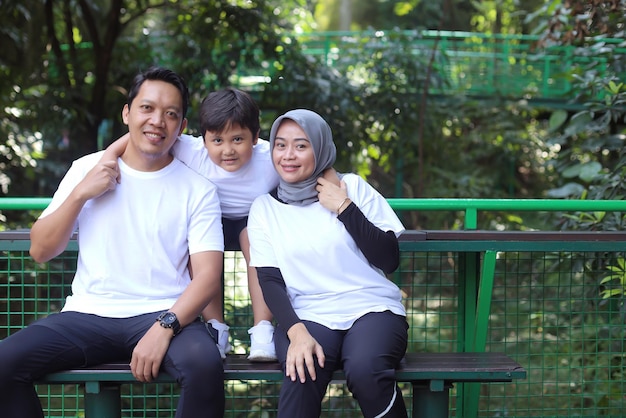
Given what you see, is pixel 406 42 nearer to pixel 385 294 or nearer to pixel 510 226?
pixel 510 226

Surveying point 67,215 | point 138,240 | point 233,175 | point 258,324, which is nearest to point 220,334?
point 258,324

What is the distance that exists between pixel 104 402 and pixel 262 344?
655 millimetres

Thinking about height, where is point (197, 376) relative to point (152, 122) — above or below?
below

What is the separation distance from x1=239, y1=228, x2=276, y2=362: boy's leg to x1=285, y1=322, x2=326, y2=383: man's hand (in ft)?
0.54

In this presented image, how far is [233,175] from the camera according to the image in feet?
10.7

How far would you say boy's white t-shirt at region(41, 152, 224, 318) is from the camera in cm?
301

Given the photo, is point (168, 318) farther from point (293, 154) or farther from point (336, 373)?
point (293, 154)

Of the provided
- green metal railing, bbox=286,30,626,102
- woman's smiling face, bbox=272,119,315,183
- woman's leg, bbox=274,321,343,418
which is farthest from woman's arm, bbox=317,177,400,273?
green metal railing, bbox=286,30,626,102

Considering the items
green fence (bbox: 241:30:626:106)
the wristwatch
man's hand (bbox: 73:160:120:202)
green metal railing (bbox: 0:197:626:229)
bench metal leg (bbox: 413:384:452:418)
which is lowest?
bench metal leg (bbox: 413:384:452:418)

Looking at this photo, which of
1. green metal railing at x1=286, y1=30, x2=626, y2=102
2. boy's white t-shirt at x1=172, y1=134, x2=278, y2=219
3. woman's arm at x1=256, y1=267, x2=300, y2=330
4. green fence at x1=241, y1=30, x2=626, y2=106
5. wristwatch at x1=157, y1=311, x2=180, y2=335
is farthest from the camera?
green metal railing at x1=286, y1=30, x2=626, y2=102

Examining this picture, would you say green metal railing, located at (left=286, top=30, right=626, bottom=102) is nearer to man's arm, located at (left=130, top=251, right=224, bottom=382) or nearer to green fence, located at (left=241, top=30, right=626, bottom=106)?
green fence, located at (left=241, top=30, right=626, bottom=106)

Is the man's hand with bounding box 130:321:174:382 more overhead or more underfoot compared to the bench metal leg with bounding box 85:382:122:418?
more overhead

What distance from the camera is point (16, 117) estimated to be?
7668mm

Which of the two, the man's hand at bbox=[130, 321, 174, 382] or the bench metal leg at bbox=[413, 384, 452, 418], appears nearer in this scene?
the man's hand at bbox=[130, 321, 174, 382]
